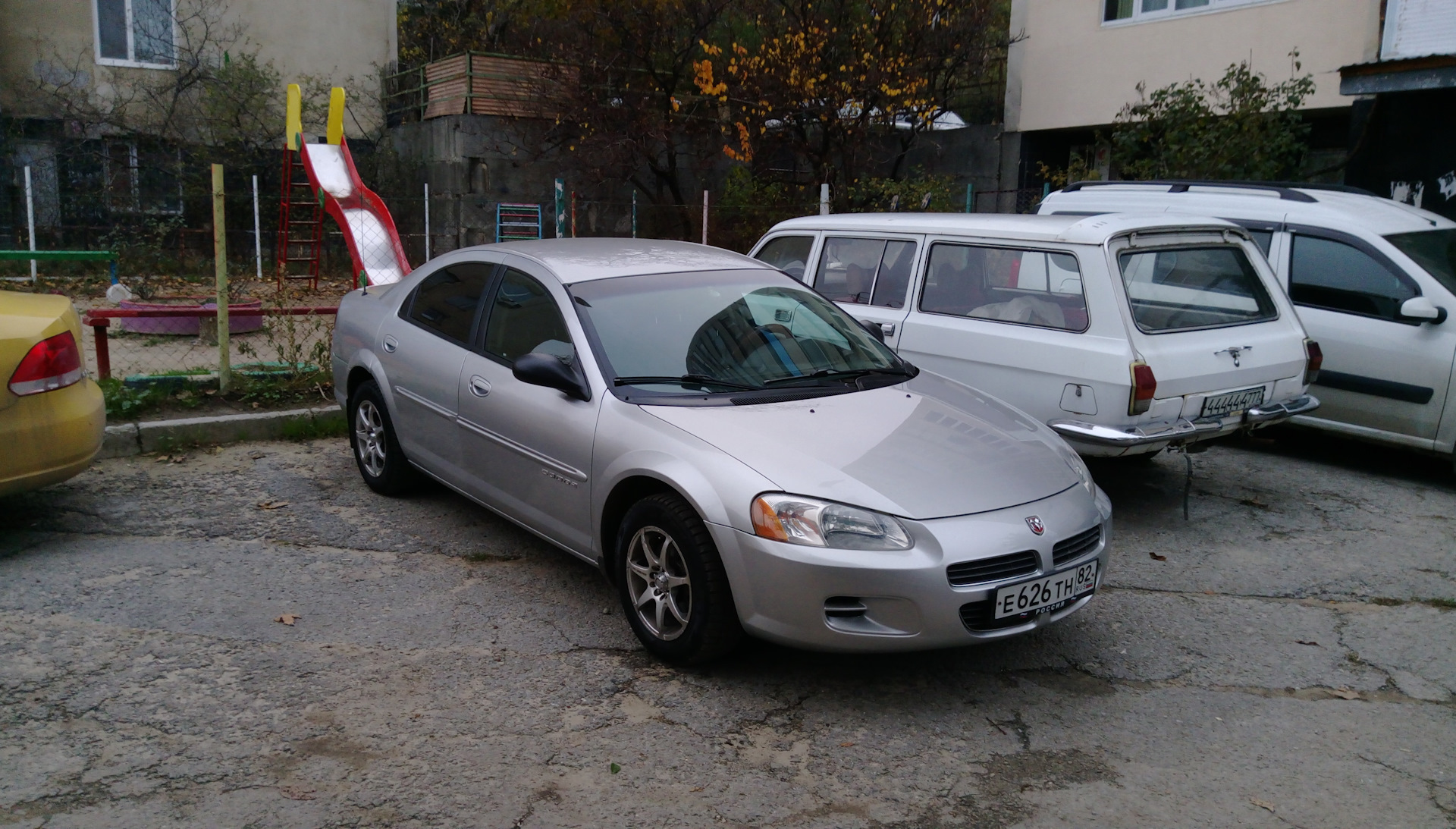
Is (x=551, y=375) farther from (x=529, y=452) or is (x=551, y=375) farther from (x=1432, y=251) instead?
(x=1432, y=251)

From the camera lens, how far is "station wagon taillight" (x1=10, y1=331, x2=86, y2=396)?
200 inches

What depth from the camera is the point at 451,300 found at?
227 inches

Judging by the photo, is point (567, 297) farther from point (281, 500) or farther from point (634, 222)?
point (634, 222)

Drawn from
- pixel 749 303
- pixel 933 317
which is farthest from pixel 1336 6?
pixel 749 303

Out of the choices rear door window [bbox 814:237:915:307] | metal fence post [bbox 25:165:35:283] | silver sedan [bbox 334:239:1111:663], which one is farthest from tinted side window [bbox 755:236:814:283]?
metal fence post [bbox 25:165:35:283]

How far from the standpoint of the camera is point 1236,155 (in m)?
11.5

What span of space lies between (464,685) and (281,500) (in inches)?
109

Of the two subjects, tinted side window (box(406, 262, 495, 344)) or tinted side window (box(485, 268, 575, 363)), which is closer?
tinted side window (box(485, 268, 575, 363))

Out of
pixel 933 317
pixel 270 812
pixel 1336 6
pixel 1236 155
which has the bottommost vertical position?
pixel 270 812

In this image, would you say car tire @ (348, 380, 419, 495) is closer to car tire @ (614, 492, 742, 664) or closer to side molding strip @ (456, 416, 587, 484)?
side molding strip @ (456, 416, 587, 484)

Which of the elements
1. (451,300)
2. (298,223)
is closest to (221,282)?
(451,300)

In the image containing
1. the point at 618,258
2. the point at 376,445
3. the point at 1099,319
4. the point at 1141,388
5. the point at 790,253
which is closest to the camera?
the point at 618,258

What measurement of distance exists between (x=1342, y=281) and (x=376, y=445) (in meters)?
6.46

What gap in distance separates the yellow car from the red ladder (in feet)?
33.8
